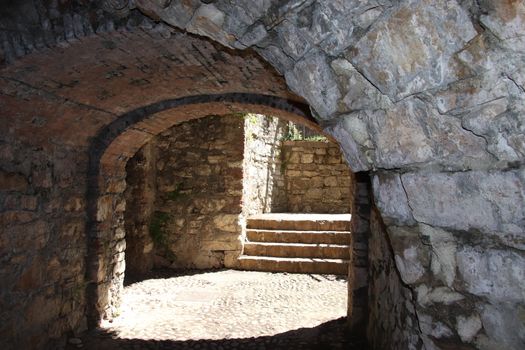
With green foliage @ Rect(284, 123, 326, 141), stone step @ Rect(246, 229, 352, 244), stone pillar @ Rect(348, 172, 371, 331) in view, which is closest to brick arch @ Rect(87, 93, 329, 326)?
stone pillar @ Rect(348, 172, 371, 331)

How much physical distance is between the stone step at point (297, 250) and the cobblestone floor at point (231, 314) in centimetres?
49

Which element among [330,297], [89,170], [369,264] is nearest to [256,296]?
[330,297]

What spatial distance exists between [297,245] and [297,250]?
0.31 ft

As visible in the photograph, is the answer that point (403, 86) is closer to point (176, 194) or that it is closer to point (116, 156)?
point (116, 156)

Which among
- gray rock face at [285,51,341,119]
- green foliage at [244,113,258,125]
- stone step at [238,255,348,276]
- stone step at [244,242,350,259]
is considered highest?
green foliage at [244,113,258,125]

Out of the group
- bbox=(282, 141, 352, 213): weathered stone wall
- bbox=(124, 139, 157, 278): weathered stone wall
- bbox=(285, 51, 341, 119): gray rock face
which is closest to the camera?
bbox=(285, 51, 341, 119): gray rock face

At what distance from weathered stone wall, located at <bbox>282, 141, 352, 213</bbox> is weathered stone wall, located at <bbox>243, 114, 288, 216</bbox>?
0.23 meters

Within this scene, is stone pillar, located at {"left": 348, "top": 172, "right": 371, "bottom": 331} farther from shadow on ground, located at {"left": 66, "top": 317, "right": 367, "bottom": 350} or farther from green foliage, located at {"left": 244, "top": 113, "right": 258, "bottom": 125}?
green foliage, located at {"left": 244, "top": 113, "right": 258, "bottom": 125}

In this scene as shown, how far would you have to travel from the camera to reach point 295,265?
673 centimetres

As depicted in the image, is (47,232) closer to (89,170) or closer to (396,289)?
(89,170)

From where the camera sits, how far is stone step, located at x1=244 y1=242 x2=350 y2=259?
6.88m

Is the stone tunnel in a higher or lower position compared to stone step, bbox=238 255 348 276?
higher

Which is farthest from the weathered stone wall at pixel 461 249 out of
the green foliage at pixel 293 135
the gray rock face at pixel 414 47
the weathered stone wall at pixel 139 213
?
the green foliage at pixel 293 135

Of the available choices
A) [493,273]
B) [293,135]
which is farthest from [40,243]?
[293,135]
